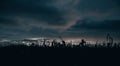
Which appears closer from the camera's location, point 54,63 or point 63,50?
point 54,63

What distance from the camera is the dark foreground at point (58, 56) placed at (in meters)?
97.4

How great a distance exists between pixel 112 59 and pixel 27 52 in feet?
81.0

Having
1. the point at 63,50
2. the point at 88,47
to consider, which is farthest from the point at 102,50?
the point at 63,50

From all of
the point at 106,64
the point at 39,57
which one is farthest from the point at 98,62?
the point at 39,57

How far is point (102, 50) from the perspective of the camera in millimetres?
104688

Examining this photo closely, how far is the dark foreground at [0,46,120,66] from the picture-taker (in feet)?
319

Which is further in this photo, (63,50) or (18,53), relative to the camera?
(63,50)

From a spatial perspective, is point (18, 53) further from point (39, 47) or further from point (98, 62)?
point (98, 62)

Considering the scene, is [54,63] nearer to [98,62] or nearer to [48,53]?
[48,53]

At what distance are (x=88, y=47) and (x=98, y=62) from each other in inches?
358

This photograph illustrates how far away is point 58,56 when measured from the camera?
102 meters

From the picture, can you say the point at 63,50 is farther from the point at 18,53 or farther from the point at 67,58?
the point at 18,53

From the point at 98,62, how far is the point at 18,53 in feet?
75.3

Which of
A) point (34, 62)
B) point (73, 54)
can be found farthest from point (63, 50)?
point (34, 62)
